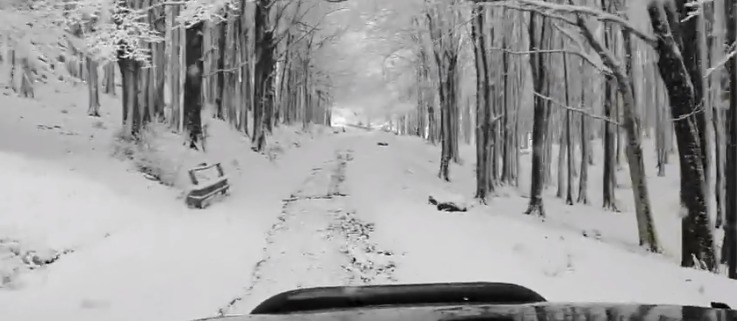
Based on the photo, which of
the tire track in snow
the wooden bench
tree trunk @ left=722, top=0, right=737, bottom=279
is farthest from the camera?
the wooden bench

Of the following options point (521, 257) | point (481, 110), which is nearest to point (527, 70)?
point (481, 110)

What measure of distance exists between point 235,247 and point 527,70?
21784mm

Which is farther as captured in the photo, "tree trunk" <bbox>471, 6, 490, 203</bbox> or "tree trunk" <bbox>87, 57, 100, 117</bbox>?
"tree trunk" <bbox>87, 57, 100, 117</bbox>

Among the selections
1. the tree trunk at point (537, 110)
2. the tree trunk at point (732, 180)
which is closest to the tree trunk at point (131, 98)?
the tree trunk at point (537, 110)

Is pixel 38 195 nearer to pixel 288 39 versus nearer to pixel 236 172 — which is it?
pixel 236 172

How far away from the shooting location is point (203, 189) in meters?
15.3

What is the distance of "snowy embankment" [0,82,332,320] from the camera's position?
24.8ft

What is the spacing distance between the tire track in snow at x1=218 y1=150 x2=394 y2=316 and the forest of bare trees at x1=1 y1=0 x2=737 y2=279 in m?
4.87

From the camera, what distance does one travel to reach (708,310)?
207cm

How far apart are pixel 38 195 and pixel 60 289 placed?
432 cm

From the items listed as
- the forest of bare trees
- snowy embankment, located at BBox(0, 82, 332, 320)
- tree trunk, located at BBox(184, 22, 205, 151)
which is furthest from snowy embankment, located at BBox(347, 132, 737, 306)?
tree trunk, located at BBox(184, 22, 205, 151)

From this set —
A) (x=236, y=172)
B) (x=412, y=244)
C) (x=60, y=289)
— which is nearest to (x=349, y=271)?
(x=412, y=244)

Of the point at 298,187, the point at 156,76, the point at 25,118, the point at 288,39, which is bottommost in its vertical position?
the point at 298,187

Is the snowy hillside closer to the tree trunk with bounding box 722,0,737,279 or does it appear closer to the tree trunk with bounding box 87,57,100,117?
the tree trunk with bounding box 87,57,100,117
